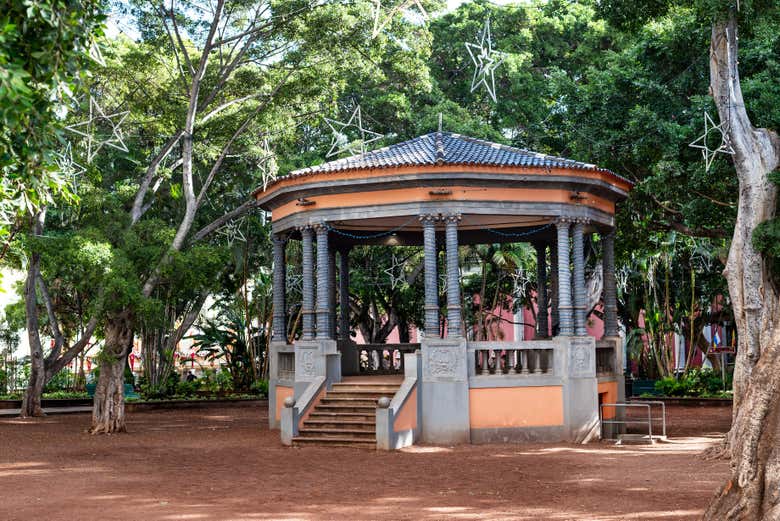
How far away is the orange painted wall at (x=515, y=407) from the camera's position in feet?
60.8

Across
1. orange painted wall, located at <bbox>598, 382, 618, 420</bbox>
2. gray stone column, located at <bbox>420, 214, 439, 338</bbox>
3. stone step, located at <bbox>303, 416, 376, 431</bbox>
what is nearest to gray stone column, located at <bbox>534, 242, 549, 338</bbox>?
orange painted wall, located at <bbox>598, 382, 618, 420</bbox>

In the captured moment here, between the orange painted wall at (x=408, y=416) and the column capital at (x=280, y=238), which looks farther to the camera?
the column capital at (x=280, y=238)

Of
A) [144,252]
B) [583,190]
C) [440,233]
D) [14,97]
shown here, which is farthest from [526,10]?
[14,97]

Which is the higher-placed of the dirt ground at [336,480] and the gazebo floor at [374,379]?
the gazebo floor at [374,379]

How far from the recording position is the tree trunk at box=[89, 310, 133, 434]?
20469mm

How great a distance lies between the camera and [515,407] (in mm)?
18688

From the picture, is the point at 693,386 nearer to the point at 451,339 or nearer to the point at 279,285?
the point at 451,339

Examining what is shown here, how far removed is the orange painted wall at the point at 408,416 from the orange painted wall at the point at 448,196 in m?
3.83

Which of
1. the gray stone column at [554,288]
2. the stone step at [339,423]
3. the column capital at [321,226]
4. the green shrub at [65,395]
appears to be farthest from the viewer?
the green shrub at [65,395]

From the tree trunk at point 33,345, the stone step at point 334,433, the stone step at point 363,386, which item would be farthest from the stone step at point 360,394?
the tree trunk at point 33,345

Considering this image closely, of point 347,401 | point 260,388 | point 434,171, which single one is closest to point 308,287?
point 347,401

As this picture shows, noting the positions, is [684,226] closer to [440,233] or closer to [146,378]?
[440,233]

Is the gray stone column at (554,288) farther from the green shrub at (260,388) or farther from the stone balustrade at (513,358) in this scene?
the green shrub at (260,388)

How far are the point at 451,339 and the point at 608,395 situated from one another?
4172 mm
